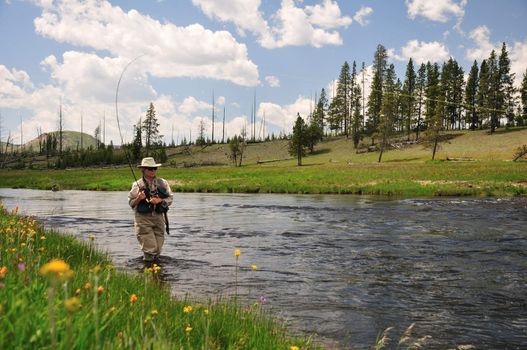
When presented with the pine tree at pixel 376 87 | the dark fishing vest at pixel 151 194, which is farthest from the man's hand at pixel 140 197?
the pine tree at pixel 376 87

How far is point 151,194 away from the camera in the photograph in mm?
10531

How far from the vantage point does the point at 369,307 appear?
7.26 m

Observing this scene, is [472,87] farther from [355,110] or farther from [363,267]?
[363,267]

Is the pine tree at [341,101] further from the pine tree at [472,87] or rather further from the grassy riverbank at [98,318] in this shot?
the grassy riverbank at [98,318]

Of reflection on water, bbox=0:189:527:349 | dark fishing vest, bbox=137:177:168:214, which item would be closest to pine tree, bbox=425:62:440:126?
reflection on water, bbox=0:189:527:349

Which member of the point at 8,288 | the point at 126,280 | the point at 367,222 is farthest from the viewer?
the point at 367,222

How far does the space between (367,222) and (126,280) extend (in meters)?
12.8

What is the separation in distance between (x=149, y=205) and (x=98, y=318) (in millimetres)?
7889

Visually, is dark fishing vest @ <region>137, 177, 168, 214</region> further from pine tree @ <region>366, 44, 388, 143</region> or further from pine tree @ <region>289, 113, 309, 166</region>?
pine tree @ <region>366, 44, 388, 143</region>

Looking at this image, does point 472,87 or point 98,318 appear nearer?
point 98,318

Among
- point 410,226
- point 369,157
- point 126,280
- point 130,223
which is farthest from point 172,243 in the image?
point 369,157

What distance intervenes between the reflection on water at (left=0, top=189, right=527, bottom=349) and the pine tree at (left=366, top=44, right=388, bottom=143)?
96559mm

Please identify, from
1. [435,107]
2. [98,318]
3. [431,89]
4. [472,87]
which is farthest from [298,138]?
→ [98,318]

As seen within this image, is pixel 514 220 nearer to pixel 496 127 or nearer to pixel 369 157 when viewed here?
pixel 369 157
